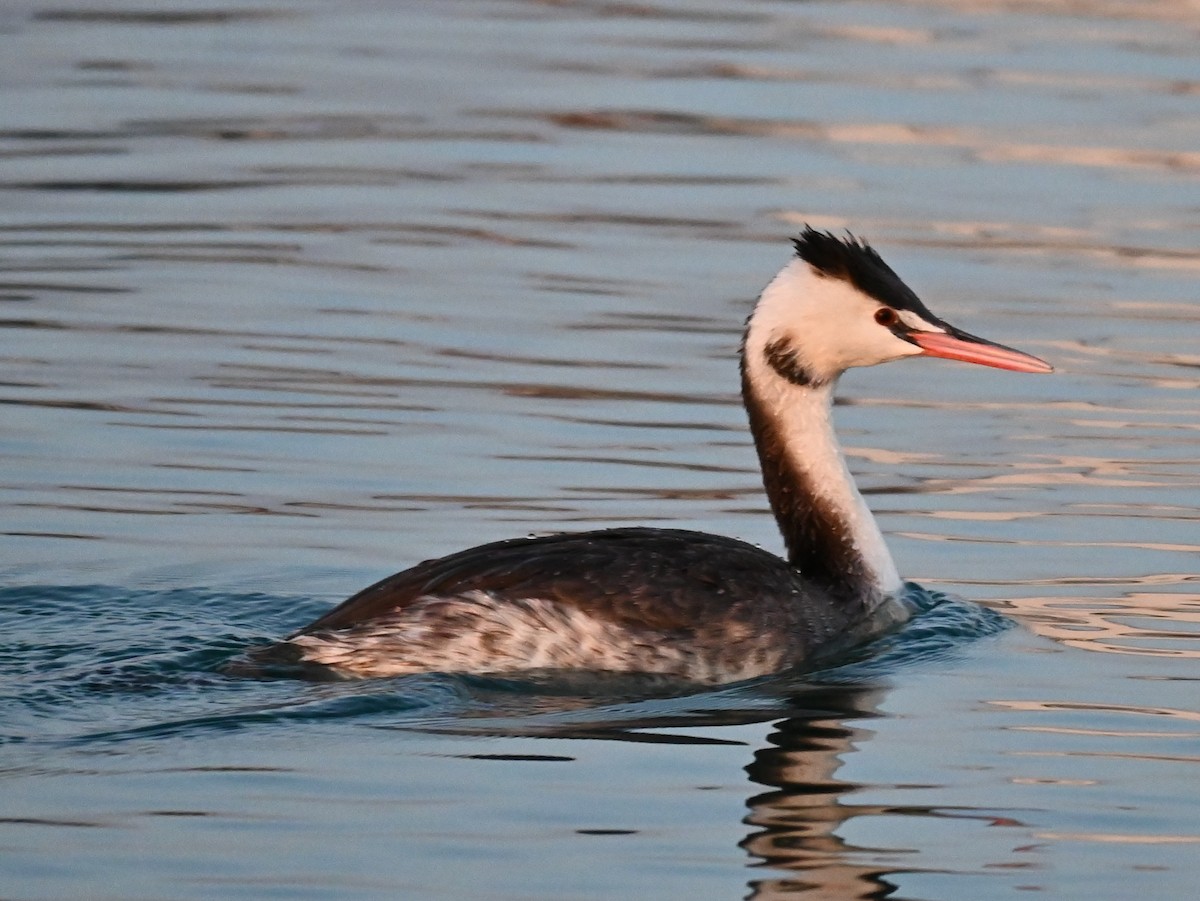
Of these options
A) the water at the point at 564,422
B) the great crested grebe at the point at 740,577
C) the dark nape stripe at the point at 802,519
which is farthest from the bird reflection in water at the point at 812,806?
the dark nape stripe at the point at 802,519

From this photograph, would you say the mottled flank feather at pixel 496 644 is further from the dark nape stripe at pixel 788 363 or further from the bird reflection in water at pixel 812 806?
the dark nape stripe at pixel 788 363

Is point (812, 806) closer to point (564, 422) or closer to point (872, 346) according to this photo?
point (872, 346)

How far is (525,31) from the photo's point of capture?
823 inches

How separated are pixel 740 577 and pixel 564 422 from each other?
10.1 ft

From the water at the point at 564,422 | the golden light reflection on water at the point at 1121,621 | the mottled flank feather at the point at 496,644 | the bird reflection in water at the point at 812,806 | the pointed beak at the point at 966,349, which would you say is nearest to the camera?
the bird reflection in water at the point at 812,806

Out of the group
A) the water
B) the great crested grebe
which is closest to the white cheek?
the great crested grebe

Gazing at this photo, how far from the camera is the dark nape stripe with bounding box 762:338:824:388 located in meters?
9.22

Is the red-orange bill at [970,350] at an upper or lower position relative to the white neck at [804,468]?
upper

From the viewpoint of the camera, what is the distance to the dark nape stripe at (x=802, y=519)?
30.0 feet

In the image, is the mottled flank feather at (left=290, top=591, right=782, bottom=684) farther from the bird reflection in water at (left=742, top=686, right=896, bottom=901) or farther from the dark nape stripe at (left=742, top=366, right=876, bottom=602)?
the dark nape stripe at (left=742, top=366, right=876, bottom=602)

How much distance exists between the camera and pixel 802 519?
930cm

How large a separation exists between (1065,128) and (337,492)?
329 inches

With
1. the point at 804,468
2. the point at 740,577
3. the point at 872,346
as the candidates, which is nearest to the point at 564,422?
the point at 804,468

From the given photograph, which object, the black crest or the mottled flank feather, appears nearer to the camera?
the mottled flank feather
